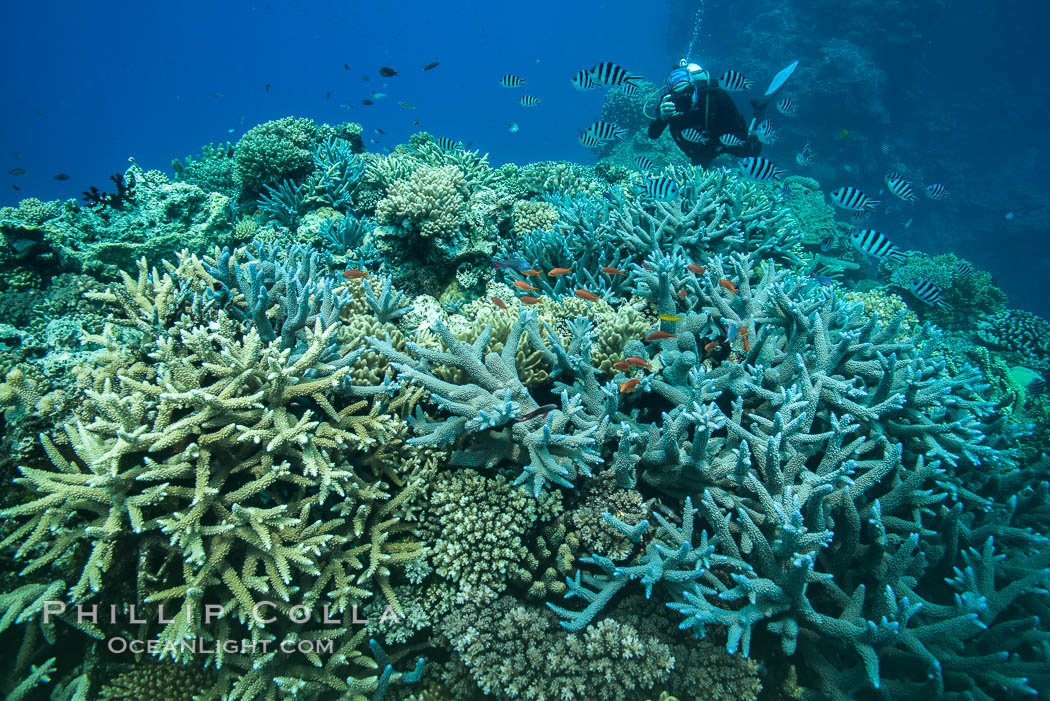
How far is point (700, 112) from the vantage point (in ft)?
24.7

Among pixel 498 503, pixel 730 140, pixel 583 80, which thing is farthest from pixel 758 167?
pixel 498 503

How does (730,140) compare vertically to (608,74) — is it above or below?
below

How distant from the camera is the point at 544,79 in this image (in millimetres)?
126875

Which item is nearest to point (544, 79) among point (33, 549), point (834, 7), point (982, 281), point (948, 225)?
point (834, 7)

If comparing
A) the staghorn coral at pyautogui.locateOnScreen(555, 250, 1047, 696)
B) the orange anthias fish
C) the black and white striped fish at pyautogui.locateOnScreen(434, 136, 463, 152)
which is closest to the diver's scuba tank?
the black and white striped fish at pyautogui.locateOnScreen(434, 136, 463, 152)

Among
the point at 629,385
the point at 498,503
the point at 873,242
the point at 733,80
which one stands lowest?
the point at 498,503

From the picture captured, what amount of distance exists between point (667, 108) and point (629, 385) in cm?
573

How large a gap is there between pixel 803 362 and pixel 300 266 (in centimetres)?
461

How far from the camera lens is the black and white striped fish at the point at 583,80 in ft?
25.6

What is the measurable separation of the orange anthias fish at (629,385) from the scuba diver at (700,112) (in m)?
5.68

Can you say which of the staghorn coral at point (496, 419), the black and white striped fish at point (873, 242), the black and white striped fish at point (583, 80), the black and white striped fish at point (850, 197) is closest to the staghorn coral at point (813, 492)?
the staghorn coral at point (496, 419)

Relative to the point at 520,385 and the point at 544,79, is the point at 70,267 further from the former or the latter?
the point at 544,79

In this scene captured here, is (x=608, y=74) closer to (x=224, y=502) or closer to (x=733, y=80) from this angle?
(x=733, y=80)

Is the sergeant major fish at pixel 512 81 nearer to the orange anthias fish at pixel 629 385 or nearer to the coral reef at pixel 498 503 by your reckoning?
the coral reef at pixel 498 503
